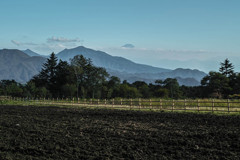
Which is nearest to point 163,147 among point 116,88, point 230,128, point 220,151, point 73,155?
point 220,151

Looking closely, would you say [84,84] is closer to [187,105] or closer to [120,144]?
[187,105]

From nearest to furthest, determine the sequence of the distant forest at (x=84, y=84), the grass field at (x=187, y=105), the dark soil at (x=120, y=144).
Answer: the dark soil at (x=120, y=144) < the grass field at (x=187, y=105) < the distant forest at (x=84, y=84)

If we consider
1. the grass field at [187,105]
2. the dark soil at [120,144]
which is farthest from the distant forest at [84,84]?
the dark soil at [120,144]

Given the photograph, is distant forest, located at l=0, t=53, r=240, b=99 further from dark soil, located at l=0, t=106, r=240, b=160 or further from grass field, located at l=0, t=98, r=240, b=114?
dark soil, located at l=0, t=106, r=240, b=160

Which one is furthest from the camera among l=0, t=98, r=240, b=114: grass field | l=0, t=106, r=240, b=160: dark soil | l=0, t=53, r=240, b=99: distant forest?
l=0, t=53, r=240, b=99: distant forest

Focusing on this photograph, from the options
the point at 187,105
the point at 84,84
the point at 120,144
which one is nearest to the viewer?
the point at 120,144

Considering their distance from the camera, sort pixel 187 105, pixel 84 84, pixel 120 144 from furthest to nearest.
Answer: pixel 84 84
pixel 187 105
pixel 120 144

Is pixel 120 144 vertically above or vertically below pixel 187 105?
below

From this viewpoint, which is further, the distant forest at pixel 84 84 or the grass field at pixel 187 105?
the distant forest at pixel 84 84

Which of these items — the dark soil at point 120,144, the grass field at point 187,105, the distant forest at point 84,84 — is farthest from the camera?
the distant forest at point 84,84

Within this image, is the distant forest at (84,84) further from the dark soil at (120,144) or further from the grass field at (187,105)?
the dark soil at (120,144)

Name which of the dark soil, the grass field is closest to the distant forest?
the grass field

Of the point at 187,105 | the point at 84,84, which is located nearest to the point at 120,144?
the point at 187,105

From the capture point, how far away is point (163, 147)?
31.0 feet
